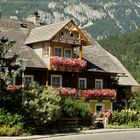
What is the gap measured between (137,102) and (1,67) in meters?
28.1

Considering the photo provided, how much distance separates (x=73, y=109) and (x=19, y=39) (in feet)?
46.7

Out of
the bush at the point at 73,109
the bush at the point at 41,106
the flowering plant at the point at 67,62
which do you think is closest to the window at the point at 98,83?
the flowering plant at the point at 67,62

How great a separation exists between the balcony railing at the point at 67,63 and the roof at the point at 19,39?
1128 mm

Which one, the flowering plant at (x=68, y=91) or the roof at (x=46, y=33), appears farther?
the roof at (x=46, y=33)

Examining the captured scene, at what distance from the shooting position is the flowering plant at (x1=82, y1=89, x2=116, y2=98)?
50.1 m

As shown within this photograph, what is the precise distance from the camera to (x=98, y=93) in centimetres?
5119

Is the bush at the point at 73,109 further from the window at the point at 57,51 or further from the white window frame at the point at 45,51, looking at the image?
the window at the point at 57,51

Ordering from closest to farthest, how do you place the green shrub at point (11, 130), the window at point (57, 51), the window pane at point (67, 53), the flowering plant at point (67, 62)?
the green shrub at point (11, 130) < the flowering plant at point (67, 62) < the window at point (57, 51) < the window pane at point (67, 53)

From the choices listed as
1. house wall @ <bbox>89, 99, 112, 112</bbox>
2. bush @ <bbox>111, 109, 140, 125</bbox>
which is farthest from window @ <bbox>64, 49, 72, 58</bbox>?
bush @ <bbox>111, 109, 140, 125</bbox>

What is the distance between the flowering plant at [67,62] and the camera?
154 feet

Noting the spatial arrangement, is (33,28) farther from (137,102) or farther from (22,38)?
(137,102)

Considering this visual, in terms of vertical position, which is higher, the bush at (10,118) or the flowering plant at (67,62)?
the flowering plant at (67,62)

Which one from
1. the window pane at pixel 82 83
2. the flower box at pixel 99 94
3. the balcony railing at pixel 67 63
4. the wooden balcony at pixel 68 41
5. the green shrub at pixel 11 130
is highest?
the wooden balcony at pixel 68 41

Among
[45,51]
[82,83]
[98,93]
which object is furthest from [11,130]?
[82,83]
